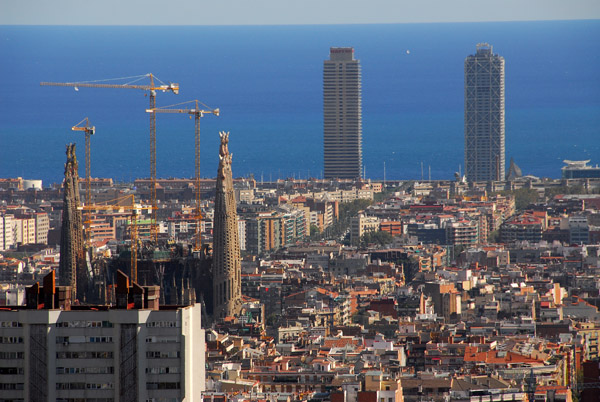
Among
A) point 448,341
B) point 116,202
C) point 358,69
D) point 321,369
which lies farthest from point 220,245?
point 358,69

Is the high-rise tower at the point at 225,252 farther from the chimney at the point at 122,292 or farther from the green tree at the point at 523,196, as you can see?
the green tree at the point at 523,196

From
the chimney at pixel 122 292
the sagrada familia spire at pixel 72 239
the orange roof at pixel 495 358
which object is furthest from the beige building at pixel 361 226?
the chimney at pixel 122 292

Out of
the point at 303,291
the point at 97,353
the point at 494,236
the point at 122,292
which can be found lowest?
the point at 97,353

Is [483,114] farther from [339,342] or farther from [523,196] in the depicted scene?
[339,342]

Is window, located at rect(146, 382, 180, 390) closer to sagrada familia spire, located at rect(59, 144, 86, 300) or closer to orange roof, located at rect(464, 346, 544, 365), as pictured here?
orange roof, located at rect(464, 346, 544, 365)

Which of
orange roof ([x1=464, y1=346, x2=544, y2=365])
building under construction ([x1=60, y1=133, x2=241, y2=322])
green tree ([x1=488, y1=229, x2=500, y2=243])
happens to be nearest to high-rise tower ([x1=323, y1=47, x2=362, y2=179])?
green tree ([x1=488, y1=229, x2=500, y2=243])

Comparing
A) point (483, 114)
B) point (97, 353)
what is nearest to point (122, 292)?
point (97, 353)
